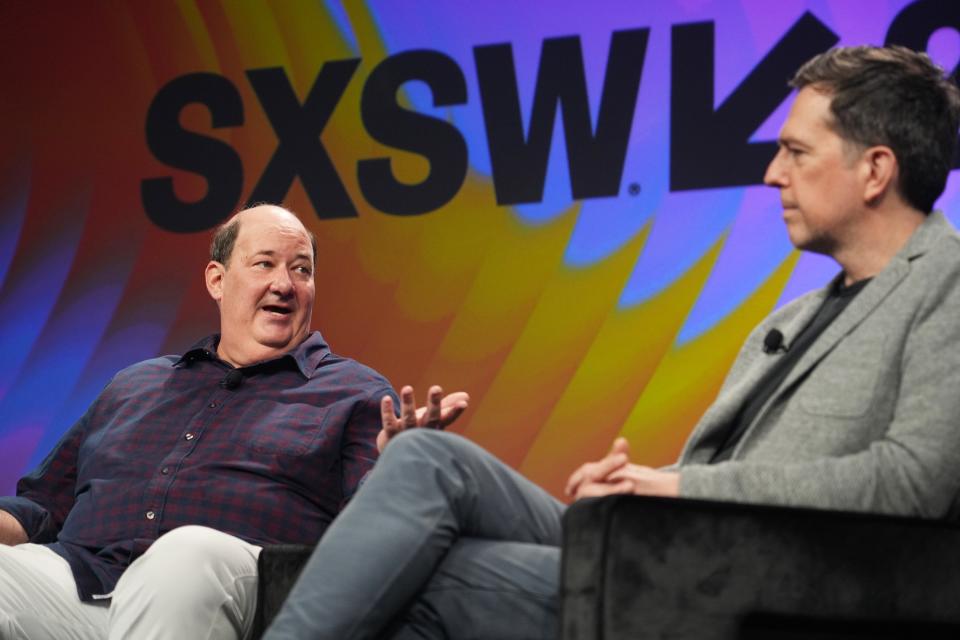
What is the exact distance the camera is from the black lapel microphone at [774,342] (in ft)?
6.19

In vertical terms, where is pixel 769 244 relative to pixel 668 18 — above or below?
below

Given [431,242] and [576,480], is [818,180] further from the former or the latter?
[431,242]

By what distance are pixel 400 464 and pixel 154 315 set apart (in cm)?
279

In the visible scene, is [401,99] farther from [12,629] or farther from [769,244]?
[12,629]

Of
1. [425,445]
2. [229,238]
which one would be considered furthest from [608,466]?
[229,238]

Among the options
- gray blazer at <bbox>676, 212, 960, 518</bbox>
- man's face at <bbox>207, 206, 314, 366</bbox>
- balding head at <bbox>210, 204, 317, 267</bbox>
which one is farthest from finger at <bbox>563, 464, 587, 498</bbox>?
balding head at <bbox>210, 204, 317, 267</bbox>

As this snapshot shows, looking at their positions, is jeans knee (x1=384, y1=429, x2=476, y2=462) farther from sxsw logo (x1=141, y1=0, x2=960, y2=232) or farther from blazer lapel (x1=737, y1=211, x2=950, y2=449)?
sxsw logo (x1=141, y1=0, x2=960, y2=232)

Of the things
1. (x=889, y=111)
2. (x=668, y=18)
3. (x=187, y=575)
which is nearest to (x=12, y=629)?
(x=187, y=575)

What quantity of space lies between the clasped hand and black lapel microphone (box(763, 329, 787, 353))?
352 millimetres

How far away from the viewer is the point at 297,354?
262cm

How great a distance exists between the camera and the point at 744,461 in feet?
5.29

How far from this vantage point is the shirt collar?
2.60m

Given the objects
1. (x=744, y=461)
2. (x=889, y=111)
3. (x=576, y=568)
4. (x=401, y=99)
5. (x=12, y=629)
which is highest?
(x=401, y=99)

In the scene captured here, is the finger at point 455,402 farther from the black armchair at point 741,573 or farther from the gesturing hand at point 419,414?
the black armchair at point 741,573
